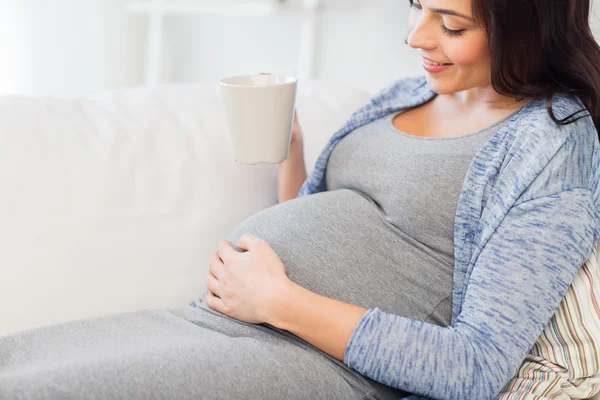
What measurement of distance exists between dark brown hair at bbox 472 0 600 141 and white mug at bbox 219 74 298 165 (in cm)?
27

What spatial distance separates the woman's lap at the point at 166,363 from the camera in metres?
0.69

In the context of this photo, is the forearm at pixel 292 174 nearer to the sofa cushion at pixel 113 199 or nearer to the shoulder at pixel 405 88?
the sofa cushion at pixel 113 199

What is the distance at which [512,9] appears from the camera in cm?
82

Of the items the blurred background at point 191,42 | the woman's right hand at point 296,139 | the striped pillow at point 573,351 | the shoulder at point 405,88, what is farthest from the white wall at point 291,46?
the striped pillow at point 573,351

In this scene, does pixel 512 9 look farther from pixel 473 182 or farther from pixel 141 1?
pixel 141 1

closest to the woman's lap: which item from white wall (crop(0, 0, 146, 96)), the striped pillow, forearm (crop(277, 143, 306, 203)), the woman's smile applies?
the striped pillow

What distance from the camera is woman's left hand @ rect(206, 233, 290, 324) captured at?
833 millimetres

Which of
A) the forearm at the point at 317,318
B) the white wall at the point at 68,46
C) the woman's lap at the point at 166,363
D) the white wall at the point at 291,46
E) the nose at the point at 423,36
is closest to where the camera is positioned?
the woman's lap at the point at 166,363

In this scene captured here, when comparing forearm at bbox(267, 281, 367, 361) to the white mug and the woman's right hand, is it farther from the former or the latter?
the woman's right hand

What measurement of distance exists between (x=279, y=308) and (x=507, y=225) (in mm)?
297

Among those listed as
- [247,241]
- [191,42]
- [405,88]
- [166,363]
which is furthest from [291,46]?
[166,363]

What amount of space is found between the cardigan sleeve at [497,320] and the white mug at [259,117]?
293mm

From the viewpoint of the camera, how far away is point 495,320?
756mm

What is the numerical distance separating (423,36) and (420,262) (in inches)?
12.3
